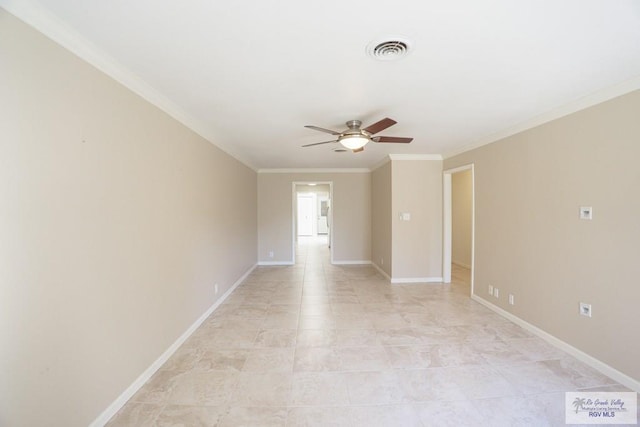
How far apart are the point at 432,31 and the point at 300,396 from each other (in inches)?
99.4

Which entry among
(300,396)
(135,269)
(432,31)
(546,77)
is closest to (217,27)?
(432,31)

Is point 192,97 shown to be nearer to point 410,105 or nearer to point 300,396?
point 410,105

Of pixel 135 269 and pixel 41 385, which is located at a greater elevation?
pixel 135 269

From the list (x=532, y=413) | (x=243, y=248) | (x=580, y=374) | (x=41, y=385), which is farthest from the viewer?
(x=243, y=248)

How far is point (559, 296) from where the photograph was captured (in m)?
2.59

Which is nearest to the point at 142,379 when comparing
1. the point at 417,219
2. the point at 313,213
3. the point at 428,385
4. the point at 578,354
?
the point at 428,385

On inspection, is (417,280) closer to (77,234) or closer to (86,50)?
(77,234)

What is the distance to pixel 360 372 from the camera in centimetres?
223

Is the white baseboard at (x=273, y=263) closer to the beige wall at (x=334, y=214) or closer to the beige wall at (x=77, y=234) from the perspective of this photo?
the beige wall at (x=334, y=214)

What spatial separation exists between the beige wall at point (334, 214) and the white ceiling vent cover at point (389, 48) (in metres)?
Result: 4.81

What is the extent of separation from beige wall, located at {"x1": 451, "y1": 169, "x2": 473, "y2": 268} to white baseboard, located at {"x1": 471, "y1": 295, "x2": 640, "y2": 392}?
2.93 metres

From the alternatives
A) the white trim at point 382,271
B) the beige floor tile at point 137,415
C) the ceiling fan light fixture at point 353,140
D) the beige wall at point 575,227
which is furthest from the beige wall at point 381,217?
the beige floor tile at point 137,415

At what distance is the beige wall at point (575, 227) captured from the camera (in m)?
2.04

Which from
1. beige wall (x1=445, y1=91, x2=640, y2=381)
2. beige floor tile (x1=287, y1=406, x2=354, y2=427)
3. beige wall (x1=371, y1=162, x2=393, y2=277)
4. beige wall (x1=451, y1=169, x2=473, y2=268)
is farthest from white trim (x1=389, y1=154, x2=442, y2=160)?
beige floor tile (x1=287, y1=406, x2=354, y2=427)
